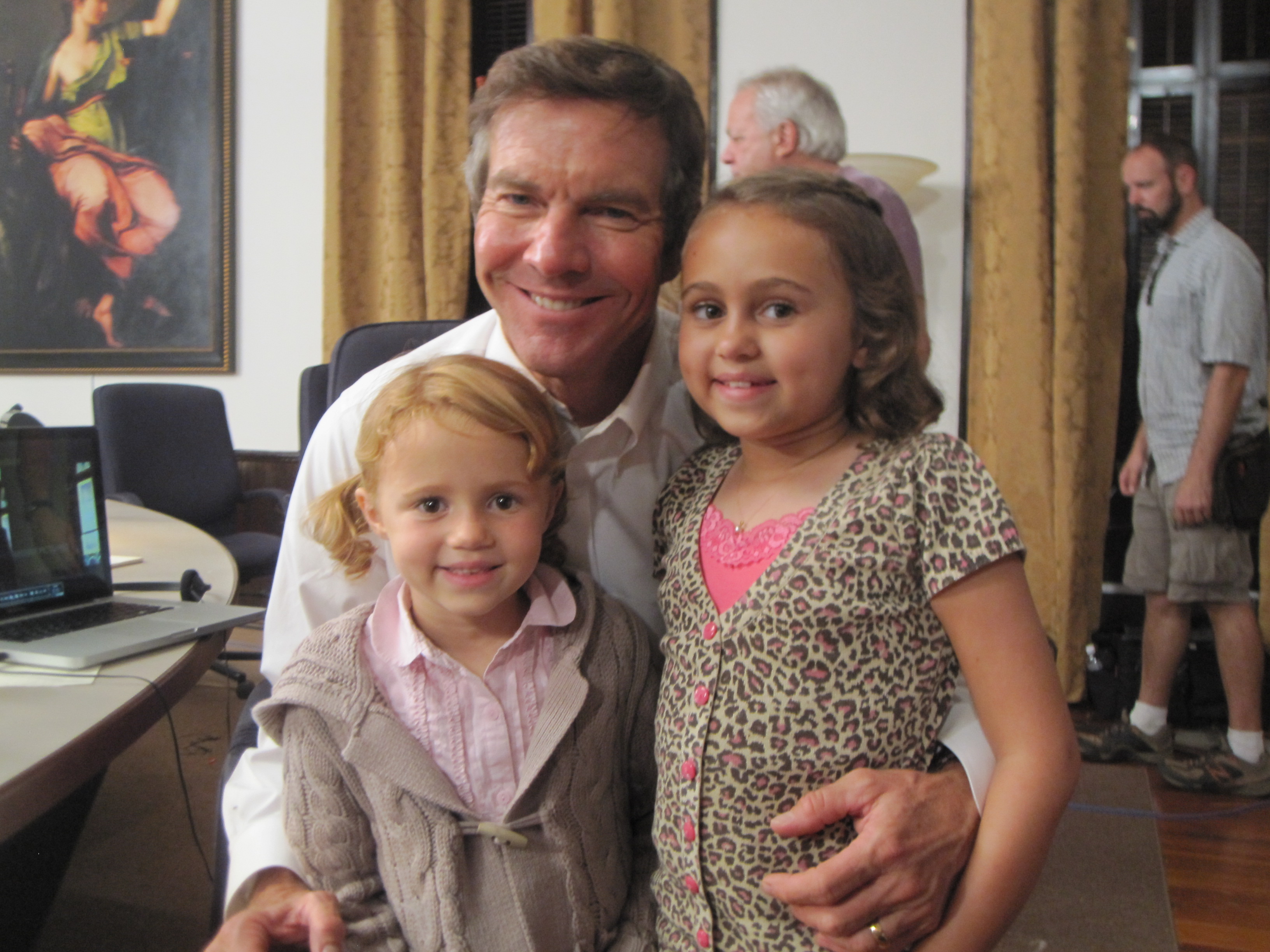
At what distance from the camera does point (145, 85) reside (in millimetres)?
4727

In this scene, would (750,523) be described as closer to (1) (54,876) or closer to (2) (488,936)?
(2) (488,936)

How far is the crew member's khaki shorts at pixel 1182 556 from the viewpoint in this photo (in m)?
2.88

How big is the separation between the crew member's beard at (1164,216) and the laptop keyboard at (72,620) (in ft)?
9.77

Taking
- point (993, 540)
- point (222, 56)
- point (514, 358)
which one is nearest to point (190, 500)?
point (222, 56)

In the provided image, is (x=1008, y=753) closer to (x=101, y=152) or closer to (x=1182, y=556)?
(x=1182, y=556)

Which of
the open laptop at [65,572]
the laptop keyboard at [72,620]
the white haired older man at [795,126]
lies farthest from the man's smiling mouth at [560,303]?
the white haired older man at [795,126]

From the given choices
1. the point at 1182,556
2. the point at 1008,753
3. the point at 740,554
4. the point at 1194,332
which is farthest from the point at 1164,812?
the point at 740,554

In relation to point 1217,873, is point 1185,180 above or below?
above

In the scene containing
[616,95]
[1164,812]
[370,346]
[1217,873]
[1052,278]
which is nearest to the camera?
[616,95]

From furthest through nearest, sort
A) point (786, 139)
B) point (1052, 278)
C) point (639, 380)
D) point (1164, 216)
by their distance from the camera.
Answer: point (1052, 278) < point (1164, 216) < point (786, 139) < point (639, 380)

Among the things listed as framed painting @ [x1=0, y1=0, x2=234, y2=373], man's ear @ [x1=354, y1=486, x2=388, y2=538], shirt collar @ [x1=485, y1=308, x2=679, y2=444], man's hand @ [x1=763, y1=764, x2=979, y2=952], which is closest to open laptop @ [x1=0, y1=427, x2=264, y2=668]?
man's ear @ [x1=354, y1=486, x2=388, y2=538]

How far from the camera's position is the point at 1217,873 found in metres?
2.34

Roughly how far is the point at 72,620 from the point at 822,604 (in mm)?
1102

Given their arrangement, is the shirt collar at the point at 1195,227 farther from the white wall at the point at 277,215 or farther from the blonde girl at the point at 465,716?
the white wall at the point at 277,215
